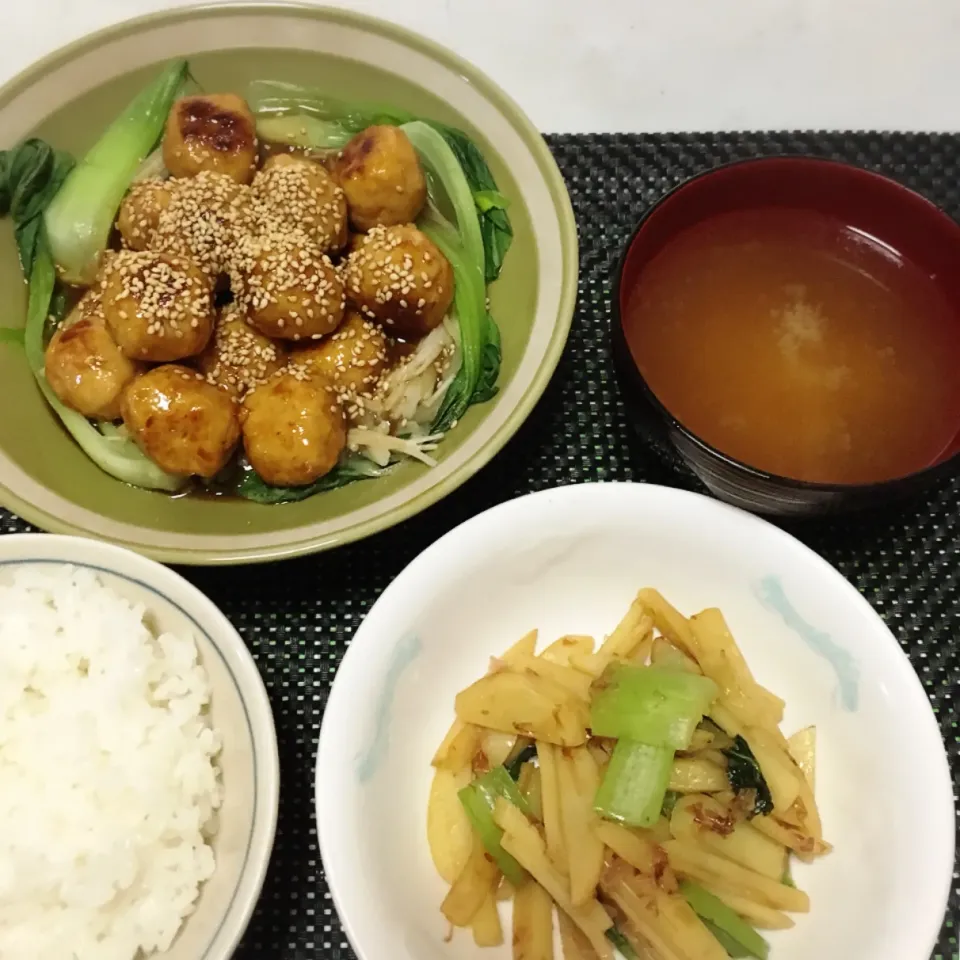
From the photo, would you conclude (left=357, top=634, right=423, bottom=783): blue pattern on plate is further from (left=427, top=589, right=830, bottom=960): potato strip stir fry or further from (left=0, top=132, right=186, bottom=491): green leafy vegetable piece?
(left=0, top=132, right=186, bottom=491): green leafy vegetable piece

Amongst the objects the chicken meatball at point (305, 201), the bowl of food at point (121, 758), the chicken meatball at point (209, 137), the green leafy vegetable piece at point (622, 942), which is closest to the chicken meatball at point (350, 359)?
the chicken meatball at point (305, 201)

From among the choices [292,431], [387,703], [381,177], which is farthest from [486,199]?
[387,703]

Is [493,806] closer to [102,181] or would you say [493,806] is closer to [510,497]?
[510,497]

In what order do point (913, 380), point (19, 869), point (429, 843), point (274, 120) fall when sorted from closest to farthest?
point (19, 869)
point (429, 843)
point (913, 380)
point (274, 120)

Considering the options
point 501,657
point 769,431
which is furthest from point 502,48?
point 501,657

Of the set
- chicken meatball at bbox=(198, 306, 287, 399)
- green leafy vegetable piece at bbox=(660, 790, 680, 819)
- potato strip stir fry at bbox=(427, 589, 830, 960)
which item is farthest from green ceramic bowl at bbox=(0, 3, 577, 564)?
green leafy vegetable piece at bbox=(660, 790, 680, 819)

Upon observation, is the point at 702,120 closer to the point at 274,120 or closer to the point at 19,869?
the point at 274,120

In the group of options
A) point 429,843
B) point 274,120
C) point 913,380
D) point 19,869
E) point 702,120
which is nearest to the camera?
point 19,869

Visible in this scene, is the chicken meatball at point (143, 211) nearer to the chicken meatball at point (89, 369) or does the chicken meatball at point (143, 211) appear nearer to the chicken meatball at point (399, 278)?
the chicken meatball at point (89, 369)
